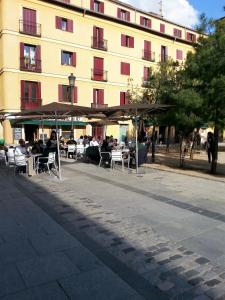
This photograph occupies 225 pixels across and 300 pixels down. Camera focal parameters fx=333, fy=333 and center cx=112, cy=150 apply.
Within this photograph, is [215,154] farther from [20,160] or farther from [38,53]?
[38,53]

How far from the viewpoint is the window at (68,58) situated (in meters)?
29.7

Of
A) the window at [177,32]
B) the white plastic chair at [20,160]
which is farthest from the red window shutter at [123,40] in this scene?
the white plastic chair at [20,160]

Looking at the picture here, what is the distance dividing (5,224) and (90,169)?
23.2 ft

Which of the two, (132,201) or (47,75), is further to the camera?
(47,75)

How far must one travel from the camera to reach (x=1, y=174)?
11430mm

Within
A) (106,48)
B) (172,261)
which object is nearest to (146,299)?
(172,261)

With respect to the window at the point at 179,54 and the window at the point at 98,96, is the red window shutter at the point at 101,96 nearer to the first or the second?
the window at the point at 98,96

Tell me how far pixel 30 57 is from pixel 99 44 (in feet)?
24.3

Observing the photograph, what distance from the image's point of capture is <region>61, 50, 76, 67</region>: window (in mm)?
29672

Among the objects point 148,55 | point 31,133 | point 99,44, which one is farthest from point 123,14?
point 31,133

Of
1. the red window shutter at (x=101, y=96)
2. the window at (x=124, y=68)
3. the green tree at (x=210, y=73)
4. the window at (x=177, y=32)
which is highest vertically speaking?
the window at (x=177, y=32)

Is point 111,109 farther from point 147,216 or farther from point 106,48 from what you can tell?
point 106,48

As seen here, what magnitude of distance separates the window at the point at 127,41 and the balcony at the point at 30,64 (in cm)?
979

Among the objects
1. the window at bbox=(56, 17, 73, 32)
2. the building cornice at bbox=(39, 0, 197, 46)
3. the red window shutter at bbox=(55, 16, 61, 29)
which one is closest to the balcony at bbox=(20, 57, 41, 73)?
the red window shutter at bbox=(55, 16, 61, 29)
